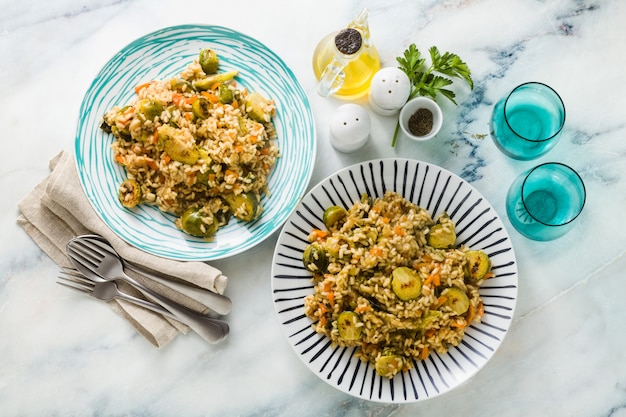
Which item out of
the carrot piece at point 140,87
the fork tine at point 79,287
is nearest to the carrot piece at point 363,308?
the fork tine at point 79,287

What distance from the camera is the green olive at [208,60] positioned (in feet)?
8.22

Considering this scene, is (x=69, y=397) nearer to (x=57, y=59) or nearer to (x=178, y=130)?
(x=178, y=130)

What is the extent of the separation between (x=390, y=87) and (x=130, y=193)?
120 cm

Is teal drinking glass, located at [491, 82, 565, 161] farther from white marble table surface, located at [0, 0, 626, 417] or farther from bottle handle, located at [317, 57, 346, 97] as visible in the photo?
bottle handle, located at [317, 57, 346, 97]

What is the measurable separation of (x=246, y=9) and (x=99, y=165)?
0.98 metres

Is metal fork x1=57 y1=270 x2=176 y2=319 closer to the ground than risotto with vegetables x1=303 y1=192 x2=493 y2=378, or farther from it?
closer to the ground

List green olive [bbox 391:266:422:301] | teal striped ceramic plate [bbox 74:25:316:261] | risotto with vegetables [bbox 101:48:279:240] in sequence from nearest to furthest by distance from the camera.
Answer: green olive [bbox 391:266:422:301], risotto with vegetables [bbox 101:48:279:240], teal striped ceramic plate [bbox 74:25:316:261]

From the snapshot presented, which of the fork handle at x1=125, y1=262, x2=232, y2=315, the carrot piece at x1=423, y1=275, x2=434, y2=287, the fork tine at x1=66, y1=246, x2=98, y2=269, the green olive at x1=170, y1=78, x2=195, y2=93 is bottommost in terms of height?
the fork tine at x1=66, y1=246, x2=98, y2=269

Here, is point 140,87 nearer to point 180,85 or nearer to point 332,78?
point 180,85

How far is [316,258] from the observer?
7.75ft

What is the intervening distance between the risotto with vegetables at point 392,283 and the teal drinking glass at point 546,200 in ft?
1.04

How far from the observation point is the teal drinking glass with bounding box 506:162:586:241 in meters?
2.50

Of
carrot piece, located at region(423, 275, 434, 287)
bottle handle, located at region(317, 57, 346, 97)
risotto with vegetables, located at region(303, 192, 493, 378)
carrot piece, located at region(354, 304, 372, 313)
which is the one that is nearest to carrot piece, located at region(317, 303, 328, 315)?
risotto with vegetables, located at region(303, 192, 493, 378)

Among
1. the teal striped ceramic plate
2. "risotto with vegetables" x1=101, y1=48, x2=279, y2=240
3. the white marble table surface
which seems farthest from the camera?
the white marble table surface
